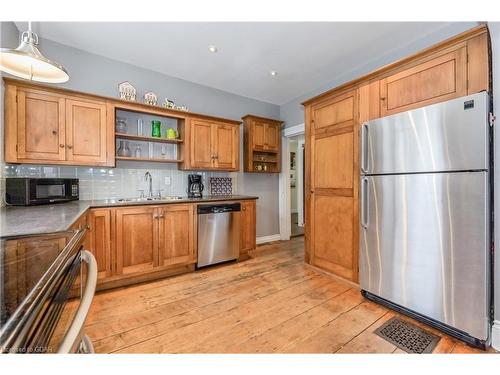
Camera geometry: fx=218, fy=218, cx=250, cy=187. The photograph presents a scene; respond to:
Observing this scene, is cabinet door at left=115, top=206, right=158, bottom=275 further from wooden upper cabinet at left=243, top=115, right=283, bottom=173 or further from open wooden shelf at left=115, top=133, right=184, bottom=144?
wooden upper cabinet at left=243, top=115, right=283, bottom=173

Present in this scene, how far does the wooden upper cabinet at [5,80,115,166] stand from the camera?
201 centimetres

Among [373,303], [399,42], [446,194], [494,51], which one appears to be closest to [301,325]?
[373,303]

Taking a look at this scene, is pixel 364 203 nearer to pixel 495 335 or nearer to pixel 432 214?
pixel 432 214

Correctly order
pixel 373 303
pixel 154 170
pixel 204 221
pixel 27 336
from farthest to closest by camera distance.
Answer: pixel 154 170
pixel 204 221
pixel 373 303
pixel 27 336

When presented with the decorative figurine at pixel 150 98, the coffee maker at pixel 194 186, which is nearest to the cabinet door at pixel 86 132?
the decorative figurine at pixel 150 98

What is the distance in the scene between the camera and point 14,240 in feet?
2.91

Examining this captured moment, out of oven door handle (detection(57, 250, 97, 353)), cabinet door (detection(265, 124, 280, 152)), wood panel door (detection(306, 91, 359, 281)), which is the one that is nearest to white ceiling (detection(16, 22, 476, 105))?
wood panel door (detection(306, 91, 359, 281))

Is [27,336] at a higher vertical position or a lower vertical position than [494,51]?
lower

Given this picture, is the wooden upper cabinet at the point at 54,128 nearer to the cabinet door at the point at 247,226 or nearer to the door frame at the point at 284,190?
the cabinet door at the point at 247,226

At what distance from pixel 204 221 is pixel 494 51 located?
2.97m

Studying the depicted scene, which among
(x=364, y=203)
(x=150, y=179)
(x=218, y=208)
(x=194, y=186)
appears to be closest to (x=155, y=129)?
(x=150, y=179)

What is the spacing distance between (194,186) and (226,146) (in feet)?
2.59
